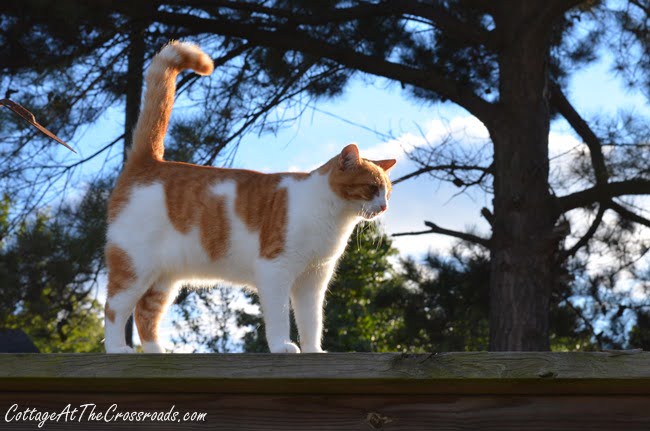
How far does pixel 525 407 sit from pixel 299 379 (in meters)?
0.35

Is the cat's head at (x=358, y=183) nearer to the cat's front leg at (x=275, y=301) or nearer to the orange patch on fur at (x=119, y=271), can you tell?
the cat's front leg at (x=275, y=301)

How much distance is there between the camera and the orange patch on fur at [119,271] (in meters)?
1.67

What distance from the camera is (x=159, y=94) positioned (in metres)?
1.90

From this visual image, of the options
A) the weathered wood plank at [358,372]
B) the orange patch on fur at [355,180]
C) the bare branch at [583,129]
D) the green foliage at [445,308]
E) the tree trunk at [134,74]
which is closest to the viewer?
the weathered wood plank at [358,372]

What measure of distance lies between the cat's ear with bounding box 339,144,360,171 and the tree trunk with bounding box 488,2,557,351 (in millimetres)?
2334

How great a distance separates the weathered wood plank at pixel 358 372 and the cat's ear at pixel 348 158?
0.70 meters

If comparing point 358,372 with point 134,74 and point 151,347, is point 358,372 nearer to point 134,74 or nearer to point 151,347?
point 151,347

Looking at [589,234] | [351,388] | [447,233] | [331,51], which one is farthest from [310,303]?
[589,234]

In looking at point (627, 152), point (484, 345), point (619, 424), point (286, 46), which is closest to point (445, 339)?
point (484, 345)

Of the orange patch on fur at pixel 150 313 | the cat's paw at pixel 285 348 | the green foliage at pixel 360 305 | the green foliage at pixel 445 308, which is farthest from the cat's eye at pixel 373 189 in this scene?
the green foliage at pixel 360 305

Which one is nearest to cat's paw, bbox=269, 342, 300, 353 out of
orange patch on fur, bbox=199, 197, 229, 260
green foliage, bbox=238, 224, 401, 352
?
orange patch on fur, bbox=199, 197, 229, 260

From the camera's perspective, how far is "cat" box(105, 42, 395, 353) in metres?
1.67

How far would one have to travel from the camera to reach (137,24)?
4.16 meters

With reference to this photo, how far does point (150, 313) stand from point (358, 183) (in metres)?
0.56
